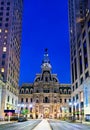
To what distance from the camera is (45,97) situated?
14962 cm

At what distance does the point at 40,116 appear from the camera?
472 feet

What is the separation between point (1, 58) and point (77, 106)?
4257cm

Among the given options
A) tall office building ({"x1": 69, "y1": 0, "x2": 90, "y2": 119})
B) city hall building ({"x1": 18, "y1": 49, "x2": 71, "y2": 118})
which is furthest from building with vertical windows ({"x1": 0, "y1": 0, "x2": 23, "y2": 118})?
city hall building ({"x1": 18, "y1": 49, "x2": 71, "y2": 118})

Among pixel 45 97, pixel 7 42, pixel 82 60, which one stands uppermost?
pixel 7 42

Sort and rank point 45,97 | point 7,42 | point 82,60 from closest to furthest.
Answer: point 82,60 < point 7,42 < point 45,97

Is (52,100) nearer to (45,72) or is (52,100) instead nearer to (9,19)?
(45,72)

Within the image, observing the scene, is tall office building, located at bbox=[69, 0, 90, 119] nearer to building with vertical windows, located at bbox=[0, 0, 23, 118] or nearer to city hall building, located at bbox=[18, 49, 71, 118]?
building with vertical windows, located at bbox=[0, 0, 23, 118]

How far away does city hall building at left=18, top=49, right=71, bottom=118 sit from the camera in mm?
145000

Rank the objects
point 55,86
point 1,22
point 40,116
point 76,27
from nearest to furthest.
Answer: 1. point 1,22
2. point 76,27
3. point 40,116
4. point 55,86

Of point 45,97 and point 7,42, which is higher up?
point 7,42

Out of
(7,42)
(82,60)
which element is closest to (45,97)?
(7,42)

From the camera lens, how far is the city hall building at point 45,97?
145000mm

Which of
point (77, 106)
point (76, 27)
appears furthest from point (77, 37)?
point (77, 106)

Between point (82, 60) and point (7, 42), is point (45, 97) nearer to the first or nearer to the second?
point (7, 42)
